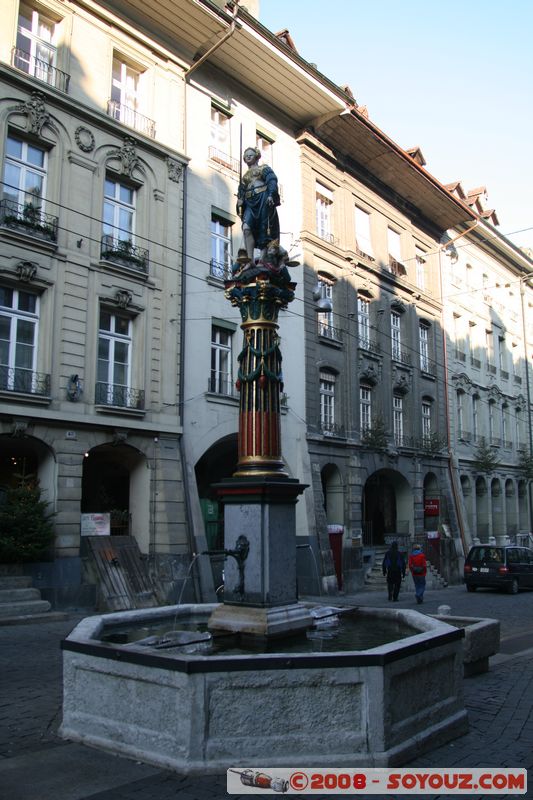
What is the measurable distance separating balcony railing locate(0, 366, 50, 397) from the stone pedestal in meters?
10.1

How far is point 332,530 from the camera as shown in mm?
25266

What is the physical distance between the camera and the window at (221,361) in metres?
22.0

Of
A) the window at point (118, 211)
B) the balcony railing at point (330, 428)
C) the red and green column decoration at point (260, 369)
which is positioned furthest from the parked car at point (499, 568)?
the red and green column decoration at point (260, 369)

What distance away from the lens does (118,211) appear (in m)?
19.7

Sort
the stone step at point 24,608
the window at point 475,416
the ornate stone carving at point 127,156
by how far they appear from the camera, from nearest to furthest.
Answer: the stone step at point 24,608, the ornate stone carving at point 127,156, the window at point 475,416

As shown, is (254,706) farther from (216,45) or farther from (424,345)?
(424,345)

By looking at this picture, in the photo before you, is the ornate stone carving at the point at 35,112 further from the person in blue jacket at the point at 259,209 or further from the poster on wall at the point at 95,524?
the person in blue jacket at the point at 259,209

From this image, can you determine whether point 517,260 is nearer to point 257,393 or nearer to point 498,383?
point 498,383

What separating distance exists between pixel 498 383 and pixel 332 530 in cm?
2050

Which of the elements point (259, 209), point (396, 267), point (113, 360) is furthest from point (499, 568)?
point (259, 209)

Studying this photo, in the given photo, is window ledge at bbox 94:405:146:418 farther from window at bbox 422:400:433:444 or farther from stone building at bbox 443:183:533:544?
stone building at bbox 443:183:533:544

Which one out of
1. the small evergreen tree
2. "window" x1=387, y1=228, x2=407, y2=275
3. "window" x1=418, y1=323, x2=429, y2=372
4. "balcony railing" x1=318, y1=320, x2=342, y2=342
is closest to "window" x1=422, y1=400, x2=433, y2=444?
"window" x1=418, y1=323, x2=429, y2=372

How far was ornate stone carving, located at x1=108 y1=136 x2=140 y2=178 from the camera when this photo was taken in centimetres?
1961

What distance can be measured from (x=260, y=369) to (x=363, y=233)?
23406 millimetres
